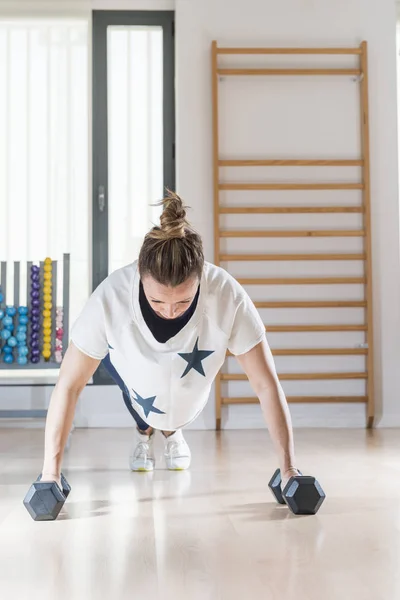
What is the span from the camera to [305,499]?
6.55 feet

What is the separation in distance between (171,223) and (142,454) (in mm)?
1183

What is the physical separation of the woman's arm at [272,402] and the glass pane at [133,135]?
103 inches

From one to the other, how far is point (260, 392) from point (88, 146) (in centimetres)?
291

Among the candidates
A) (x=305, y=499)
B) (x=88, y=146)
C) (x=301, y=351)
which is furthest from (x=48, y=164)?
(x=305, y=499)

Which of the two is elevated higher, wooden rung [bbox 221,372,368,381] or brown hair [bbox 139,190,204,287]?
brown hair [bbox 139,190,204,287]

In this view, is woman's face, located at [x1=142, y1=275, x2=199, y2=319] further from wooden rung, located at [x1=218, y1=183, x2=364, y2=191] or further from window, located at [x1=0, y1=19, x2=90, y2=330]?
window, located at [x1=0, y1=19, x2=90, y2=330]

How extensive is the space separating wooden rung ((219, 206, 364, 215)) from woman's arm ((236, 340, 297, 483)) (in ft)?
7.91

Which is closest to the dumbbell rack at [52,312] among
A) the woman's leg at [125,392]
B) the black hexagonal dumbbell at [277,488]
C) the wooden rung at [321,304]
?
the wooden rung at [321,304]

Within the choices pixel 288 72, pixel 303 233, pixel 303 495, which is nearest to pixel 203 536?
pixel 303 495

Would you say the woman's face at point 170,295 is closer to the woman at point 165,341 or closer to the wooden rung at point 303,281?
the woman at point 165,341

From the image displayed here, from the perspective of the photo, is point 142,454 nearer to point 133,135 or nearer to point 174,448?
point 174,448

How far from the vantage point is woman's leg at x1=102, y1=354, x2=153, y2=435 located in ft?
7.65

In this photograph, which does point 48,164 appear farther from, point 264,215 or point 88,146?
point 264,215

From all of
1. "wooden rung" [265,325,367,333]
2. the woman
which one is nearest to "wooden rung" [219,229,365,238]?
"wooden rung" [265,325,367,333]
